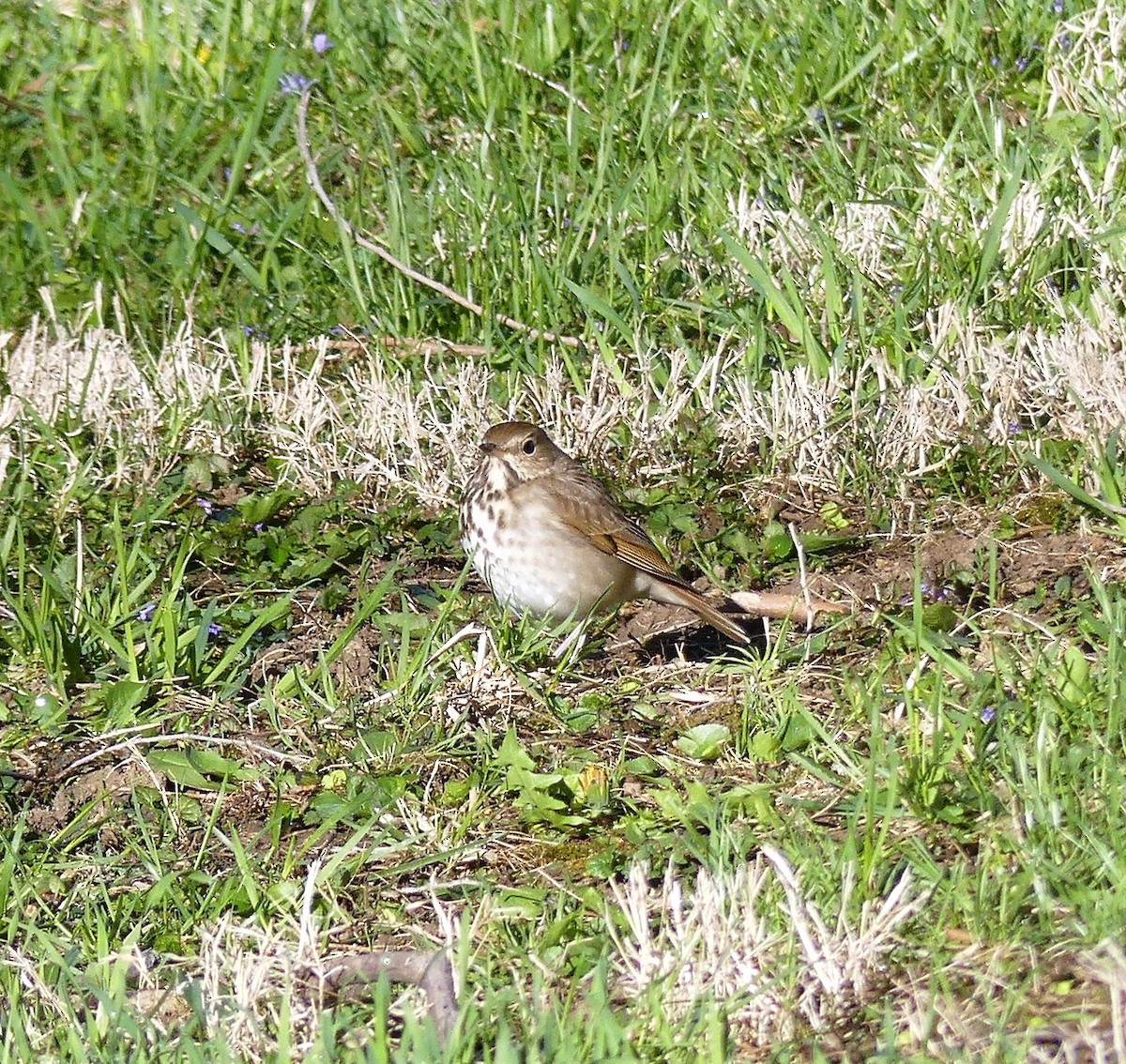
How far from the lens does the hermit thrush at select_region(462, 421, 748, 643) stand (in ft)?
17.1

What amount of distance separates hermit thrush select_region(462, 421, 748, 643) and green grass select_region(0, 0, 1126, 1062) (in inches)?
5.9

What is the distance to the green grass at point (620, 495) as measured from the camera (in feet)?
11.1

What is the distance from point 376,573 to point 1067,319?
233 centimetres

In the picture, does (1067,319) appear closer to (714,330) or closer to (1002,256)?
(1002,256)

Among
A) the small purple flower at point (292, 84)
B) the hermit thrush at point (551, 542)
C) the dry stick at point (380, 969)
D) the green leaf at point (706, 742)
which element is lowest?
the dry stick at point (380, 969)

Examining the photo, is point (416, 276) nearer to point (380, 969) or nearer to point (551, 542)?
point (551, 542)

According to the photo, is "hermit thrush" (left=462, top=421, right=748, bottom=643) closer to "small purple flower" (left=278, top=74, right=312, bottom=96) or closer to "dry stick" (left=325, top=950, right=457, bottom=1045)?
"dry stick" (left=325, top=950, right=457, bottom=1045)

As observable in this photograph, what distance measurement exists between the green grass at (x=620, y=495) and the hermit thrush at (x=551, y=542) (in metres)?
0.15

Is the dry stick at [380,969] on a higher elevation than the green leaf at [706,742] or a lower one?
lower

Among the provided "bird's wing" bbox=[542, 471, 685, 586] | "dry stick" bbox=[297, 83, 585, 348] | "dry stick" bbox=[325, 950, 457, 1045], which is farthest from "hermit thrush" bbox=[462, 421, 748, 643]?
"dry stick" bbox=[325, 950, 457, 1045]

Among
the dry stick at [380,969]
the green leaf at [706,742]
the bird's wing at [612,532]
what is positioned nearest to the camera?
the dry stick at [380,969]

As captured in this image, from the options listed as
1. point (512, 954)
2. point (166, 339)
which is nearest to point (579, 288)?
point (166, 339)

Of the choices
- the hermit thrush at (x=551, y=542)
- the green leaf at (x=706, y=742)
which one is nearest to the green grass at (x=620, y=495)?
the green leaf at (x=706, y=742)

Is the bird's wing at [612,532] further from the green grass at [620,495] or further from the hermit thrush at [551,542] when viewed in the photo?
the green grass at [620,495]
